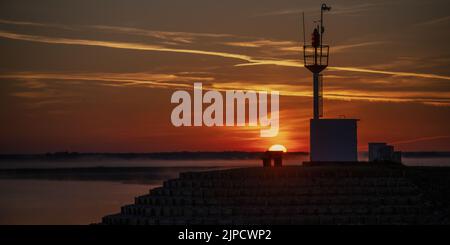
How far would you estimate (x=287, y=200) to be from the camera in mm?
41750

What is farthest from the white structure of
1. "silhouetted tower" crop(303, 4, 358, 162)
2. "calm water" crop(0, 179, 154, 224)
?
"calm water" crop(0, 179, 154, 224)

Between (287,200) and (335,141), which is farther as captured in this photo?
(335,141)

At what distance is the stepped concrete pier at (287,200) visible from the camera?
41.0 meters

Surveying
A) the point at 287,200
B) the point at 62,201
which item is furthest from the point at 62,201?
the point at 287,200

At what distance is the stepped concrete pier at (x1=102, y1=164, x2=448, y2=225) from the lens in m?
41.0

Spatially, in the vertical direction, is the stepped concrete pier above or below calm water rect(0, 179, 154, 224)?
below

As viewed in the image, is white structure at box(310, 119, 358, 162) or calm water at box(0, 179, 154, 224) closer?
white structure at box(310, 119, 358, 162)

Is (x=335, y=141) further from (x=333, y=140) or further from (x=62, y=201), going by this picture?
(x=62, y=201)

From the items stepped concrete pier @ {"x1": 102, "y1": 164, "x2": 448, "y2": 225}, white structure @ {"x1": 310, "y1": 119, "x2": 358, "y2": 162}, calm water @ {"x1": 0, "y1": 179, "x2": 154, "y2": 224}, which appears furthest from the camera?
calm water @ {"x1": 0, "y1": 179, "x2": 154, "y2": 224}

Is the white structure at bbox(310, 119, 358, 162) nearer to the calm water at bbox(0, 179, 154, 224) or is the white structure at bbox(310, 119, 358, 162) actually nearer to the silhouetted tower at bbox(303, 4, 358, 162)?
the silhouetted tower at bbox(303, 4, 358, 162)

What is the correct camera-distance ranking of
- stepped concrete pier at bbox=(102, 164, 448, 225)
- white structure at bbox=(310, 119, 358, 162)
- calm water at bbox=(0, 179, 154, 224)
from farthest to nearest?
calm water at bbox=(0, 179, 154, 224)
white structure at bbox=(310, 119, 358, 162)
stepped concrete pier at bbox=(102, 164, 448, 225)

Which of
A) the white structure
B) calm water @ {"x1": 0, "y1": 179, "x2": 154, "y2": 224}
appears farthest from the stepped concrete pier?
calm water @ {"x1": 0, "y1": 179, "x2": 154, "y2": 224}

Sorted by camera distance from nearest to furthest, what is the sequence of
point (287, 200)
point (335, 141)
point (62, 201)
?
point (287, 200)
point (335, 141)
point (62, 201)

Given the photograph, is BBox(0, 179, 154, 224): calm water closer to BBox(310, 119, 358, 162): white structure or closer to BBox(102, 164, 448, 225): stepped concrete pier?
BBox(310, 119, 358, 162): white structure
